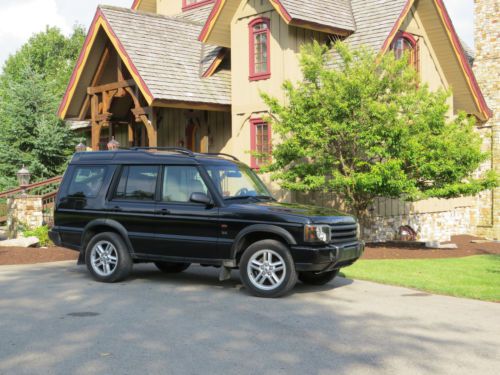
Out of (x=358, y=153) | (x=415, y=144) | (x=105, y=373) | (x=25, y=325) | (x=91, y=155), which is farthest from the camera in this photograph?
(x=358, y=153)

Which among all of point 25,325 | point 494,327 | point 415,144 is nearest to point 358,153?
point 415,144

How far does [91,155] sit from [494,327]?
22.9 feet

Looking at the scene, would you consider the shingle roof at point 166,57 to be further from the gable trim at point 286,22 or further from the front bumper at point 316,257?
the front bumper at point 316,257

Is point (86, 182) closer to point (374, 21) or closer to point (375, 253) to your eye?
point (375, 253)

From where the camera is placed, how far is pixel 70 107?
23297 millimetres

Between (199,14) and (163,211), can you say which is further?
(199,14)

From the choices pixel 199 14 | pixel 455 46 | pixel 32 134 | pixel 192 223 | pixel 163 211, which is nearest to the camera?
pixel 192 223

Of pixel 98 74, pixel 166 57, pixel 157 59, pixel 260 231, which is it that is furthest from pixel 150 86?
pixel 260 231

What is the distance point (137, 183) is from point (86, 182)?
1076mm

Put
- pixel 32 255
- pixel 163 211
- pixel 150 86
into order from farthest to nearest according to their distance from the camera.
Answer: pixel 150 86 → pixel 32 255 → pixel 163 211

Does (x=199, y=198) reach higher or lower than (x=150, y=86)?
lower

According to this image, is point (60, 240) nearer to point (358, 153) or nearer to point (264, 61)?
point (358, 153)

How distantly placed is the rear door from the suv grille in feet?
9.27

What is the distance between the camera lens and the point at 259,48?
20047 mm
